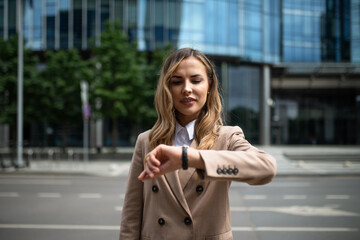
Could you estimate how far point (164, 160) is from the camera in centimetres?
133

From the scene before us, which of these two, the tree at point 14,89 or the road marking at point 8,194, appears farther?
the tree at point 14,89

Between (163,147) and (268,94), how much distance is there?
3421 centimetres

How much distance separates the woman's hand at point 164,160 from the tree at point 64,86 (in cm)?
2143

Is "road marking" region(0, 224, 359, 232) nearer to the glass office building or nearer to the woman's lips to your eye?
the woman's lips

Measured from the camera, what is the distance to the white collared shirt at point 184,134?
5.94 ft

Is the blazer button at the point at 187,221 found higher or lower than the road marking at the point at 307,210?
higher

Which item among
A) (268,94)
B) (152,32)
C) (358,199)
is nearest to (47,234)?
(358,199)

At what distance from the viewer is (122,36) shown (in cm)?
2134

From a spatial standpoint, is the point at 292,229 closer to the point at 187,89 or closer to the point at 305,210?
the point at 305,210

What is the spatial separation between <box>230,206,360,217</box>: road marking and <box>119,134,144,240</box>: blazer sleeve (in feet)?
20.8

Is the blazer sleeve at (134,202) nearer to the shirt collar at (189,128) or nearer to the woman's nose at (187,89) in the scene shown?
the shirt collar at (189,128)

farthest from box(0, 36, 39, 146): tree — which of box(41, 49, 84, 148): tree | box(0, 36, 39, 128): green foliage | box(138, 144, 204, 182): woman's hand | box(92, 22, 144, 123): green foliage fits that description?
box(138, 144, 204, 182): woman's hand

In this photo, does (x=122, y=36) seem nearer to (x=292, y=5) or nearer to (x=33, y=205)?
(x=33, y=205)

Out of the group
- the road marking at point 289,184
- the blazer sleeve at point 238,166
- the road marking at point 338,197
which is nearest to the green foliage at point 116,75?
the road marking at point 289,184
